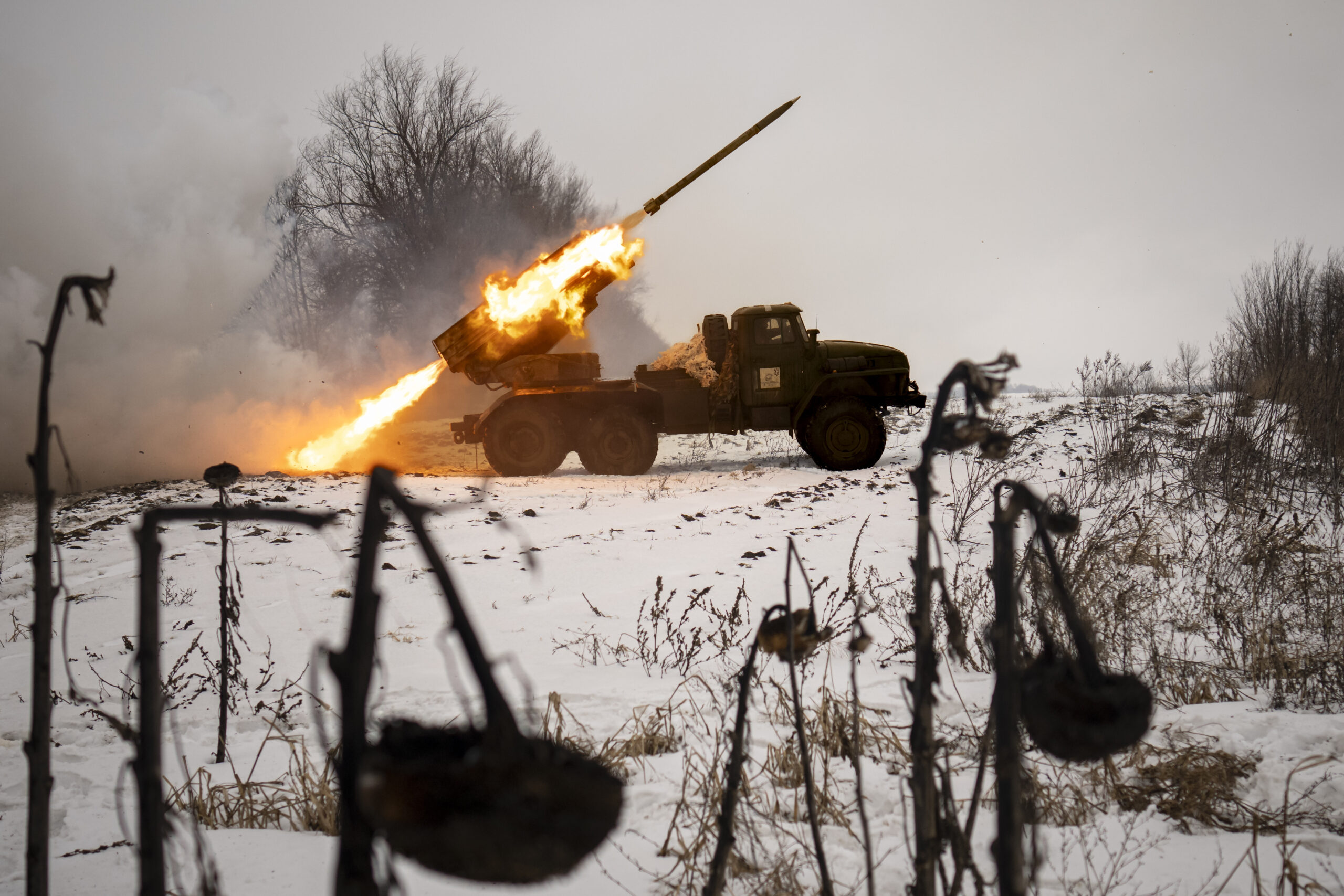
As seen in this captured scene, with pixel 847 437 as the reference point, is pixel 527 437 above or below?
above

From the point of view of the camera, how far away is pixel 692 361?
40.0ft

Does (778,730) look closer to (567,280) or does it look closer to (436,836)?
(436,836)

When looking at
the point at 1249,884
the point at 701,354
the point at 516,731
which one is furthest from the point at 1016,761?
the point at 701,354

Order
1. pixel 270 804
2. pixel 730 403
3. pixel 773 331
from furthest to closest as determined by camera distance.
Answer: pixel 730 403 < pixel 773 331 < pixel 270 804

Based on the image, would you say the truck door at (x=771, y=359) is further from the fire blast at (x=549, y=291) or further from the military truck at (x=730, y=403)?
the fire blast at (x=549, y=291)

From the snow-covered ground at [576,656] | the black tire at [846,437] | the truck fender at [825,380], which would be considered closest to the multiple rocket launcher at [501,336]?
the snow-covered ground at [576,656]

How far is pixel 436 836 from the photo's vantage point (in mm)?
418

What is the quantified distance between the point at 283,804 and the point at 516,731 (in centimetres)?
277

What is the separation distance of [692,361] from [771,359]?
1.23 m

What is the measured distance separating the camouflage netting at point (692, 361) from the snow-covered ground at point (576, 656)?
5.99 ft

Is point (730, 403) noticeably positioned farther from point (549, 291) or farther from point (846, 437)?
point (549, 291)

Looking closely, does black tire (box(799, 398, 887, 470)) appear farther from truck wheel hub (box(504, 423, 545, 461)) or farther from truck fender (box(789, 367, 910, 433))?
truck wheel hub (box(504, 423, 545, 461))

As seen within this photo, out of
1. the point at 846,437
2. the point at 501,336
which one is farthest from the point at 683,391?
the point at 501,336

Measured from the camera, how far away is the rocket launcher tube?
11.3 meters
